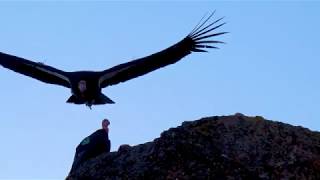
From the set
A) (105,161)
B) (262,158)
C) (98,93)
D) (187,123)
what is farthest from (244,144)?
(98,93)

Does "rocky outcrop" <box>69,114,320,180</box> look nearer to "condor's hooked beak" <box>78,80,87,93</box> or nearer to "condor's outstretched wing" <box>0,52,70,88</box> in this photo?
"condor's hooked beak" <box>78,80,87,93</box>

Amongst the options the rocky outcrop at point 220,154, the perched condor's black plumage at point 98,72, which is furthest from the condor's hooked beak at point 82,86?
the rocky outcrop at point 220,154

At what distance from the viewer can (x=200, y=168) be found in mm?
6086

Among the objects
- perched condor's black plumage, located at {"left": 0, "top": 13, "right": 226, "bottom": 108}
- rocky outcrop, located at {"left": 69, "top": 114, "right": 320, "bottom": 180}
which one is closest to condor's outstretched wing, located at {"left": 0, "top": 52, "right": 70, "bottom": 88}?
perched condor's black plumage, located at {"left": 0, "top": 13, "right": 226, "bottom": 108}

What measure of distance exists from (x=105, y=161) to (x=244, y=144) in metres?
→ 1.46

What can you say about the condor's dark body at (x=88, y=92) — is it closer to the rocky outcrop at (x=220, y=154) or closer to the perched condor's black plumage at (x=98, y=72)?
the perched condor's black plumage at (x=98, y=72)

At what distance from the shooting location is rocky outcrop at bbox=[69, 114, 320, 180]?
6.01m

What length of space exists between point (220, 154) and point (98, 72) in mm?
6757

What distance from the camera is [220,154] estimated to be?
20.3ft

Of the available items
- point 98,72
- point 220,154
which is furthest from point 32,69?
point 220,154

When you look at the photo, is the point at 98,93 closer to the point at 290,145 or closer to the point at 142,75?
the point at 142,75

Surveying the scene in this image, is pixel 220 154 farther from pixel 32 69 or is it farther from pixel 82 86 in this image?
pixel 32 69

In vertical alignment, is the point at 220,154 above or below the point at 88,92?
below

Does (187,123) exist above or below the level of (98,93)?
below
